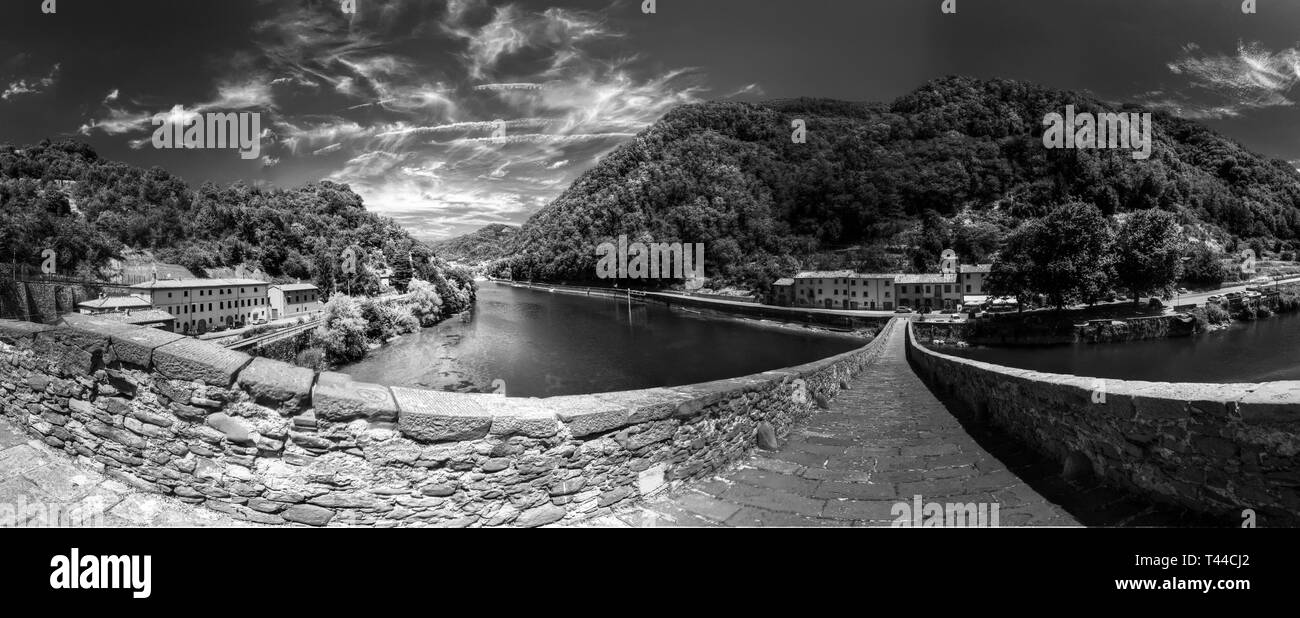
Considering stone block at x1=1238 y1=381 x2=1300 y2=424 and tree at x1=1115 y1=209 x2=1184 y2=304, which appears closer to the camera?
stone block at x1=1238 y1=381 x2=1300 y2=424

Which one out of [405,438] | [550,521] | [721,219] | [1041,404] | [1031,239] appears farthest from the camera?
[721,219]

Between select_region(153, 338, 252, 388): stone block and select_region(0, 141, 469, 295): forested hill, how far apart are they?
5432 centimetres

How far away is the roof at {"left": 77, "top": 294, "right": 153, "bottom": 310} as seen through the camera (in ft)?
87.0

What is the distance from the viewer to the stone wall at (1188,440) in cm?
252

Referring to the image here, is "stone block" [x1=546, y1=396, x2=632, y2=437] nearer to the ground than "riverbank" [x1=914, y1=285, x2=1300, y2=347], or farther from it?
farther from it

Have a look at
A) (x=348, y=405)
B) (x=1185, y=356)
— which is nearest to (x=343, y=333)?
(x=348, y=405)

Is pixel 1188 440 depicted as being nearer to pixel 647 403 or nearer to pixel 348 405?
pixel 647 403

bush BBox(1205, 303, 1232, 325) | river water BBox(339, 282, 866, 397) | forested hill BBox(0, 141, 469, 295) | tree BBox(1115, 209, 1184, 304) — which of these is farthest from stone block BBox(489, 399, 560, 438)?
bush BBox(1205, 303, 1232, 325)

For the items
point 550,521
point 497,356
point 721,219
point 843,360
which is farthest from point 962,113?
point 550,521

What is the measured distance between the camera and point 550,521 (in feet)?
11.2

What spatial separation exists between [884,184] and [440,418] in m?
110

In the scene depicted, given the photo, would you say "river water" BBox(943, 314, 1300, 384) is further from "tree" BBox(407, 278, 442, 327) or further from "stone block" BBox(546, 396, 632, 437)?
"tree" BBox(407, 278, 442, 327)
